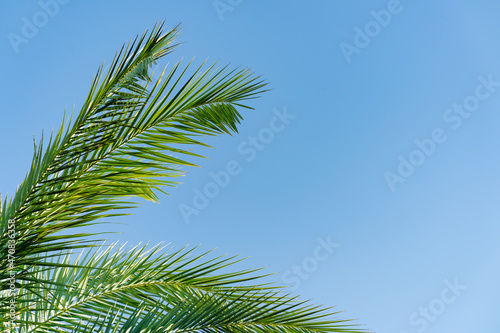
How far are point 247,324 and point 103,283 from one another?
0.74m

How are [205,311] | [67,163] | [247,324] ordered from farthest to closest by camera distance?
[247,324] → [67,163] → [205,311]

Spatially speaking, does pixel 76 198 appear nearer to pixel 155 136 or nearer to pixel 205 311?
pixel 155 136

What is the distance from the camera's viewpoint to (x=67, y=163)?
1783 mm

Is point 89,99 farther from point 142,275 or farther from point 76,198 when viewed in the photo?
point 142,275

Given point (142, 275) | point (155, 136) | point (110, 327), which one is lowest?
point (110, 327)

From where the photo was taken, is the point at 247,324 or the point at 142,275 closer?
the point at 247,324

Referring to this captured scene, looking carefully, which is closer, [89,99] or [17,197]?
[17,197]

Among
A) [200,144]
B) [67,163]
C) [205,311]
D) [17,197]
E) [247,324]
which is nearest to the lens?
[17,197]

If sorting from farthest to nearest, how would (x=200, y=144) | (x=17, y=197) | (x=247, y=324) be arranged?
(x=200, y=144)
(x=247, y=324)
(x=17, y=197)

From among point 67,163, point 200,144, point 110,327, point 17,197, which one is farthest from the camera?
point 200,144

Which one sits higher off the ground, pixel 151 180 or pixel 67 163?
pixel 67 163

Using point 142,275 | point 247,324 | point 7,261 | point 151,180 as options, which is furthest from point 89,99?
point 247,324

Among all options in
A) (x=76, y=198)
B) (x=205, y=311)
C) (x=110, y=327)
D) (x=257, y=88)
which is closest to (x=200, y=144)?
(x=257, y=88)

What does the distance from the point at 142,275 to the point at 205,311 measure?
2.06ft
